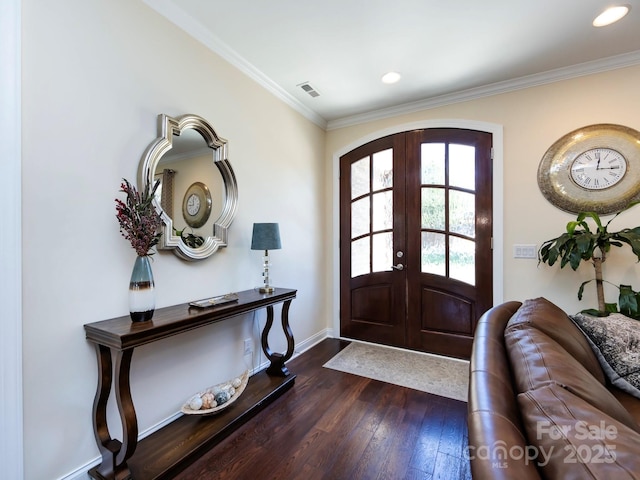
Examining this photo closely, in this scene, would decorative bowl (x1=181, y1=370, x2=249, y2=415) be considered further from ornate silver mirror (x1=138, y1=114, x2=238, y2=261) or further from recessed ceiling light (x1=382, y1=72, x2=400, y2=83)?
recessed ceiling light (x1=382, y1=72, x2=400, y2=83)

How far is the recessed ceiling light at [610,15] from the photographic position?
6.04ft

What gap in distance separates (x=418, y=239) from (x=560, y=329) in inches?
69.2

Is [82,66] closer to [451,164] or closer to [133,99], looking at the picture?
[133,99]

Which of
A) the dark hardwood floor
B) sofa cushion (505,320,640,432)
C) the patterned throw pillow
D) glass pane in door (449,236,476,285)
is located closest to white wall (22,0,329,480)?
the dark hardwood floor

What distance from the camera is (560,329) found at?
1.37 meters

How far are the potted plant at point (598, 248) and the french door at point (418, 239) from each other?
62cm

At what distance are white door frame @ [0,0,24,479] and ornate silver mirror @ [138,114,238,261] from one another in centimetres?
53

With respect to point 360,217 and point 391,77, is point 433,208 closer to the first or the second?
point 360,217

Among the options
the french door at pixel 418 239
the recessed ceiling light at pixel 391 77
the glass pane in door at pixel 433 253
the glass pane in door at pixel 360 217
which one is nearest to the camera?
the recessed ceiling light at pixel 391 77

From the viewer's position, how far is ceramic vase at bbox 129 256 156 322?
4.88 feet

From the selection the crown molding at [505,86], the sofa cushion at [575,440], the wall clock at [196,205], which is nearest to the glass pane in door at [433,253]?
the crown molding at [505,86]

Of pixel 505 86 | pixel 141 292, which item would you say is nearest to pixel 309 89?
pixel 505 86

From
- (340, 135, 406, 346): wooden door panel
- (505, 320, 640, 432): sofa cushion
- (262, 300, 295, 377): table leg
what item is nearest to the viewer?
(505, 320, 640, 432): sofa cushion

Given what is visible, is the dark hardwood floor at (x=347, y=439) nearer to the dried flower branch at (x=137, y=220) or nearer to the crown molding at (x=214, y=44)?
the dried flower branch at (x=137, y=220)
